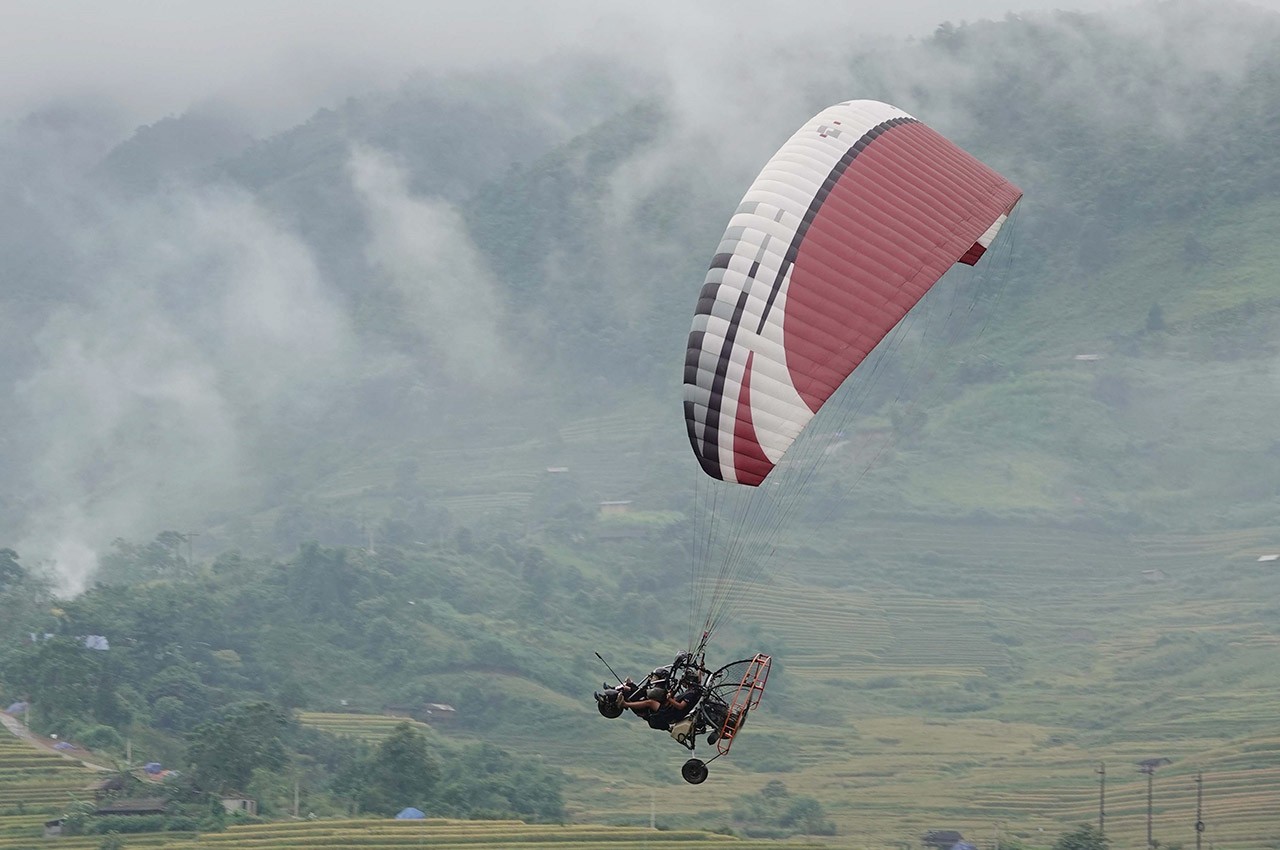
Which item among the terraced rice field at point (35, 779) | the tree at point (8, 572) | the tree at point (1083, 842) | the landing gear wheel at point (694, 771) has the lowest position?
the landing gear wheel at point (694, 771)

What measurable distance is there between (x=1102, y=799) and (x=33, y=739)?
43.6 m

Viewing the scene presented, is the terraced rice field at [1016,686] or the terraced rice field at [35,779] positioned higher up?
the terraced rice field at [1016,686]

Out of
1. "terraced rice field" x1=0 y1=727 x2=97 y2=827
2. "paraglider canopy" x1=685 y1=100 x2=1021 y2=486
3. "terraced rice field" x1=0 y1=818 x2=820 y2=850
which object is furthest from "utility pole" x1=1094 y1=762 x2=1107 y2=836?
"paraglider canopy" x1=685 y1=100 x2=1021 y2=486

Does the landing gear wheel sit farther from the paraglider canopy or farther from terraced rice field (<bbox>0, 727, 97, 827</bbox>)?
terraced rice field (<bbox>0, 727, 97, 827</bbox>)

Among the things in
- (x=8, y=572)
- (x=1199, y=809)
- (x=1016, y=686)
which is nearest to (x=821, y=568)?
(x=1016, y=686)

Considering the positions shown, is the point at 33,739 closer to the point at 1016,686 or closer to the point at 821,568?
the point at 1016,686

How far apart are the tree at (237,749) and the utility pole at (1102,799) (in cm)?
3144

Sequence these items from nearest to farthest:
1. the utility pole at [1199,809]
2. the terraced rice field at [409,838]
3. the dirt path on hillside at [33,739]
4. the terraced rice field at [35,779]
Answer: the terraced rice field at [409,838] < the terraced rice field at [35,779] < the utility pole at [1199,809] < the dirt path on hillside at [33,739]

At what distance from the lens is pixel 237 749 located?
76.8m

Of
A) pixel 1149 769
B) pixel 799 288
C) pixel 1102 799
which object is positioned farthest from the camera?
pixel 1149 769

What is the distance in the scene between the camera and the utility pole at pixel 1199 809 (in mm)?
75188

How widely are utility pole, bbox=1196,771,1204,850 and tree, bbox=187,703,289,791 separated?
34.7 meters

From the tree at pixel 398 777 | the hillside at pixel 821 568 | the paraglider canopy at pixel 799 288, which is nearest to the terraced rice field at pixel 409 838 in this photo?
the hillside at pixel 821 568

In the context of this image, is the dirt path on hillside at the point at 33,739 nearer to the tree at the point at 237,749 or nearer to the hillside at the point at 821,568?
the hillside at the point at 821,568
